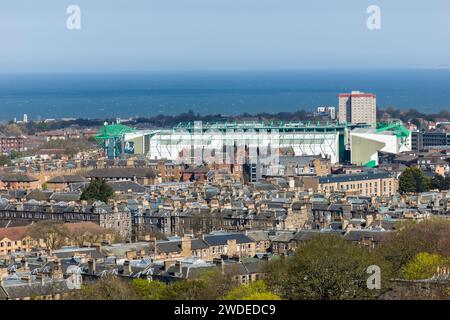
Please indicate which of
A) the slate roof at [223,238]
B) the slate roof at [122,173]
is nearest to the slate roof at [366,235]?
the slate roof at [223,238]

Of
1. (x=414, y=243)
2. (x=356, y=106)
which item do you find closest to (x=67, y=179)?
(x=414, y=243)

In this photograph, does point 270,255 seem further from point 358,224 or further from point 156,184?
point 156,184

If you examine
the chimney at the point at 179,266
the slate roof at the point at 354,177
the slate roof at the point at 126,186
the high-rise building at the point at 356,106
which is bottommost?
the chimney at the point at 179,266

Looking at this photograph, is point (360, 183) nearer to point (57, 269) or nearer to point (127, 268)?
point (127, 268)

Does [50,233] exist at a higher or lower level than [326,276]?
lower

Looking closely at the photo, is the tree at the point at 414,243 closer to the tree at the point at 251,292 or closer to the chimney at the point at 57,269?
the tree at the point at 251,292

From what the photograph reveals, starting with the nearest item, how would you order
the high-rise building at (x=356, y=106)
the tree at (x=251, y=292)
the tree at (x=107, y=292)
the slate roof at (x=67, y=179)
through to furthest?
the tree at (x=251, y=292) < the tree at (x=107, y=292) < the slate roof at (x=67, y=179) < the high-rise building at (x=356, y=106)
